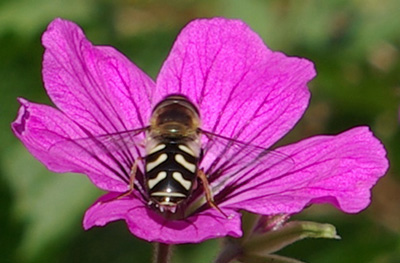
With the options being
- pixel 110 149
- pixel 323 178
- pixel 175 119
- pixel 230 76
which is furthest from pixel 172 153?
pixel 230 76

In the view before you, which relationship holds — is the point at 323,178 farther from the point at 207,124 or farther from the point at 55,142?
the point at 55,142

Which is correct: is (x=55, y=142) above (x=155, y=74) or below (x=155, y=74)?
below

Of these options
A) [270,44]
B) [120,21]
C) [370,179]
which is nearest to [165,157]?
[370,179]

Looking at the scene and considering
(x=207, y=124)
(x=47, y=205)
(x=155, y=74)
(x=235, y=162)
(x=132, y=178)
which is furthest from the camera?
(x=155, y=74)

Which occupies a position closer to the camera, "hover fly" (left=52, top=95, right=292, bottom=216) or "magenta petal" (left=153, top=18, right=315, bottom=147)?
"hover fly" (left=52, top=95, right=292, bottom=216)

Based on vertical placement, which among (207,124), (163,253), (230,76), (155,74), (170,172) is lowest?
(163,253)

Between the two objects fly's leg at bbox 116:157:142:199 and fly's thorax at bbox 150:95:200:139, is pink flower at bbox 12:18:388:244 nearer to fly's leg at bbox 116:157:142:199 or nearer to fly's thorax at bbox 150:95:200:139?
fly's leg at bbox 116:157:142:199

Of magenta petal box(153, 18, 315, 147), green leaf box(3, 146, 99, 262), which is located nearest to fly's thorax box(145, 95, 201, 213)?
magenta petal box(153, 18, 315, 147)
